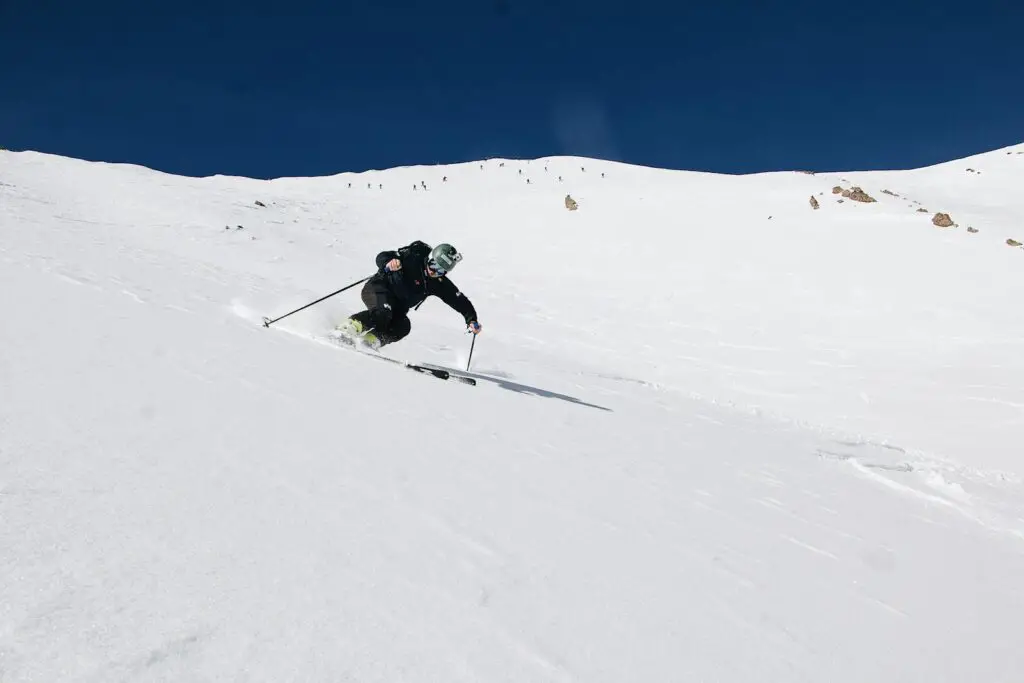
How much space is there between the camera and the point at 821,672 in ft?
7.64

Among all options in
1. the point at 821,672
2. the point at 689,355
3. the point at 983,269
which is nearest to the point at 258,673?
the point at 821,672

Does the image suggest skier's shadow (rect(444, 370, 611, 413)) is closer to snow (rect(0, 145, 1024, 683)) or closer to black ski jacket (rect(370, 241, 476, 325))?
snow (rect(0, 145, 1024, 683))

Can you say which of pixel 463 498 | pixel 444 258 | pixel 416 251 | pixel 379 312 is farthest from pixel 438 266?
pixel 463 498

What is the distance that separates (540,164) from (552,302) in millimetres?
28213

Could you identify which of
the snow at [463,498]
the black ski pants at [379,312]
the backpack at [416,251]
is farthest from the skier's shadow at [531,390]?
the backpack at [416,251]

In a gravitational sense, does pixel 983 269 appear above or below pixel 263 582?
above

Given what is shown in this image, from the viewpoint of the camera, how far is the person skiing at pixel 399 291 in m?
7.70

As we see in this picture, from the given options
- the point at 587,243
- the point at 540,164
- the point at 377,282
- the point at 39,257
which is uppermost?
the point at 540,164

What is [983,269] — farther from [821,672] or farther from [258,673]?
[258,673]

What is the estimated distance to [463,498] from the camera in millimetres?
3109

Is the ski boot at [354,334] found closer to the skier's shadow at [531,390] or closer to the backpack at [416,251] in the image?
the backpack at [416,251]

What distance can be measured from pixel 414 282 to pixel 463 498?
5278 millimetres

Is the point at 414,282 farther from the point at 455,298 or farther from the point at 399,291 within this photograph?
the point at 455,298

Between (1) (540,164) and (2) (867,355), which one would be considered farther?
(1) (540,164)
